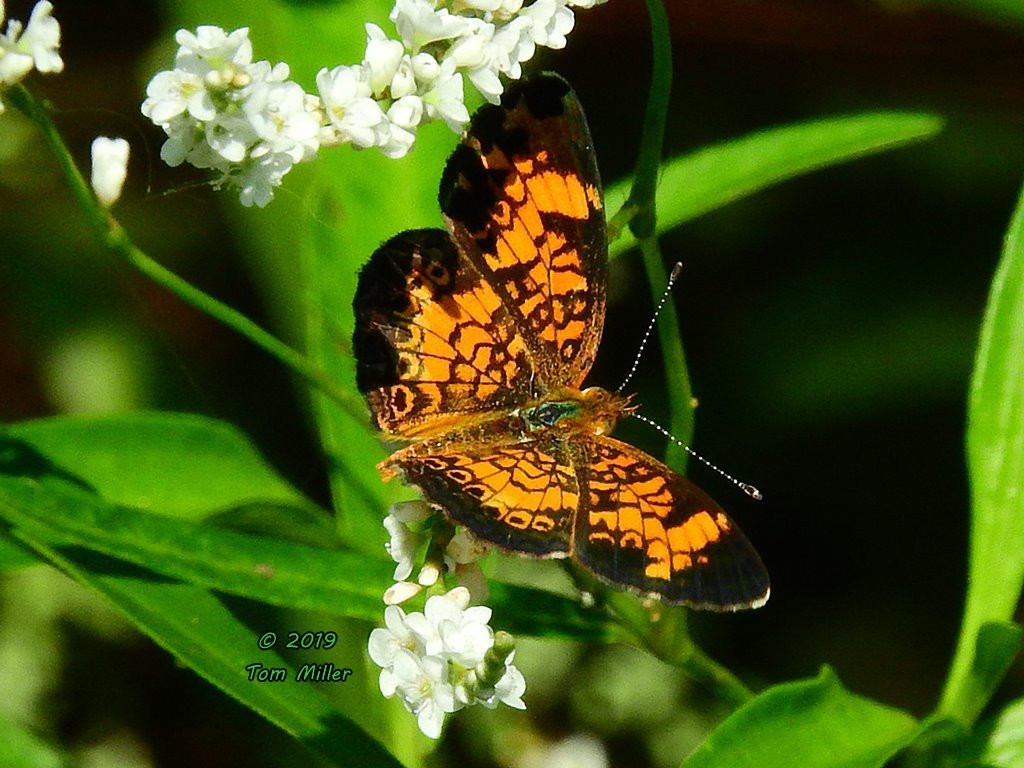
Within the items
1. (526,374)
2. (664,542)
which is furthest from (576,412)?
(664,542)

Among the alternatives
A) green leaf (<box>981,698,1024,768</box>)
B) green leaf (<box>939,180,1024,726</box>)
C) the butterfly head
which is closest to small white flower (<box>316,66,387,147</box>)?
the butterfly head

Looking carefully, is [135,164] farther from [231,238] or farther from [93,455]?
[93,455]

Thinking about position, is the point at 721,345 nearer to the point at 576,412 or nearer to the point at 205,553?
the point at 576,412

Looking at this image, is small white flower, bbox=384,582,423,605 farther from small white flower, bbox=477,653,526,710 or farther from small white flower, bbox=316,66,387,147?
small white flower, bbox=316,66,387,147

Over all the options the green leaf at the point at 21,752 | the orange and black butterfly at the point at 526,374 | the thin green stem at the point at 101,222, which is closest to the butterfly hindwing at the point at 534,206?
the orange and black butterfly at the point at 526,374

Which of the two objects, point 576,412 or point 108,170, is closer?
point 108,170

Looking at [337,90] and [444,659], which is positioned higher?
[337,90]

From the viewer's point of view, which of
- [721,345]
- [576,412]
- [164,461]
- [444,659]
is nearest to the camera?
[444,659]
